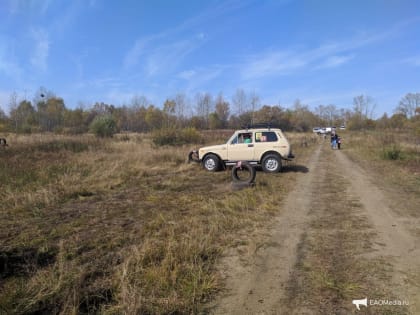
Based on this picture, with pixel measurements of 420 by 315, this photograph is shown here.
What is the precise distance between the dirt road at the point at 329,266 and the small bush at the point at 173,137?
1723cm

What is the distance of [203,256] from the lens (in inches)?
142

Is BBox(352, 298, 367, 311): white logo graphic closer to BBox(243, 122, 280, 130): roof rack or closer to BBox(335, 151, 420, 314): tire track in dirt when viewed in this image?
BBox(335, 151, 420, 314): tire track in dirt

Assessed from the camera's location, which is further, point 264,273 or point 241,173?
point 241,173

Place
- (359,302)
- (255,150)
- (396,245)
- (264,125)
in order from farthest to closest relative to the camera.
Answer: (264,125)
(255,150)
(396,245)
(359,302)

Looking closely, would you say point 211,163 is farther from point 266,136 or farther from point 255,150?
point 266,136

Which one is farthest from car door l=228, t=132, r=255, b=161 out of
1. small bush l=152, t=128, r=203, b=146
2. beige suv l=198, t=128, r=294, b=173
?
small bush l=152, t=128, r=203, b=146

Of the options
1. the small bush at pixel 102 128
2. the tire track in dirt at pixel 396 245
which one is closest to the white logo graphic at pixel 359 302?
the tire track in dirt at pixel 396 245

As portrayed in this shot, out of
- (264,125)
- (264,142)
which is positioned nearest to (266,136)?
(264,142)

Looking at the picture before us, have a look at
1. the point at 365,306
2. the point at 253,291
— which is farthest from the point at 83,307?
the point at 365,306

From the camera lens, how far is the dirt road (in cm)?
261

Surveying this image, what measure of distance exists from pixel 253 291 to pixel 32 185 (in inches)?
314

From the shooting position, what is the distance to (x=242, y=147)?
10.8 m

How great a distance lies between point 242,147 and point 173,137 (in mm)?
12548

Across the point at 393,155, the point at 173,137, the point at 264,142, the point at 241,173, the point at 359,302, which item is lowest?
the point at 359,302
